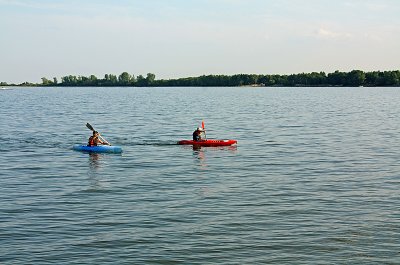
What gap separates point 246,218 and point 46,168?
1620 centimetres

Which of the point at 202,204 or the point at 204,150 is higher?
the point at 202,204

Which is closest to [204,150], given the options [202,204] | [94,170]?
[94,170]

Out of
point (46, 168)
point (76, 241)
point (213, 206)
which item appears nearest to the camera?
point (76, 241)

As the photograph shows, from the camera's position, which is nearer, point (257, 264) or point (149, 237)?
point (257, 264)

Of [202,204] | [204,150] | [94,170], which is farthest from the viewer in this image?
[204,150]

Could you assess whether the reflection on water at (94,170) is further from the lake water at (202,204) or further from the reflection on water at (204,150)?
the reflection on water at (204,150)

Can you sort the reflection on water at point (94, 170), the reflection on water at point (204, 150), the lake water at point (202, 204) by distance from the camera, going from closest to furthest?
the lake water at point (202, 204)
the reflection on water at point (94, 170)
the reflection on water at point (204, 150)

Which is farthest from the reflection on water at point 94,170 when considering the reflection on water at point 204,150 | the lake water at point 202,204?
the reflection on water at point 204,150

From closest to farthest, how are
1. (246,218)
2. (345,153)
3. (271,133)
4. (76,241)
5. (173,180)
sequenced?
1. (76,241)
2. (246,218)
3. (173,180)
4. (345,153)
5. (271,133)

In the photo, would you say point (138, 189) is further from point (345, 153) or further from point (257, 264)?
point (345, 153)

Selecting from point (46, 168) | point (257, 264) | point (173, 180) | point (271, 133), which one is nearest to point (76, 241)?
point (257, 264)

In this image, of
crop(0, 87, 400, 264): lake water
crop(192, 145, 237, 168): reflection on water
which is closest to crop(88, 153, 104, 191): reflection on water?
crop(0, 87, 400, 264): lake water

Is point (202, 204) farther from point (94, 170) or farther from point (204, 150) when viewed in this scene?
point (204, 150)

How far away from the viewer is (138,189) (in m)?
28.0
